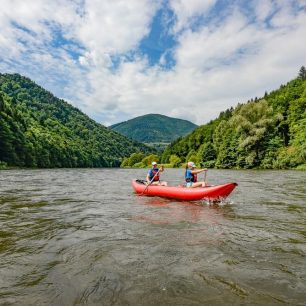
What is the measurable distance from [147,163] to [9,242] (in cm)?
10941

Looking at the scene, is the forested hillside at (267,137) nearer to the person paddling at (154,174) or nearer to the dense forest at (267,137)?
the dense forest at (267,137)

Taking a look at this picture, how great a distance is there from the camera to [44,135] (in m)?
81.5

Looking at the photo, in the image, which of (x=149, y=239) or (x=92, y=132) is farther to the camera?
(x=92, y=132)

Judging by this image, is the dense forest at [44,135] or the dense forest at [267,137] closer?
the dense forest at [267,137]

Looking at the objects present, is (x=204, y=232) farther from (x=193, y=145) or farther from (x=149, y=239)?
(x=193, y=145)

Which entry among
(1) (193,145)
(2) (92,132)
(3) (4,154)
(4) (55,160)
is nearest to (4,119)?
(3) (4,154)

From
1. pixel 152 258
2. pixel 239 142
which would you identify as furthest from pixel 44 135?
pixel 152 258

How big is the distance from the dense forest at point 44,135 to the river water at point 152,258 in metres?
53.3

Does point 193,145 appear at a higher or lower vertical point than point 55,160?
higher

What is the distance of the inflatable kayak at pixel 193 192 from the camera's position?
43.7 ft

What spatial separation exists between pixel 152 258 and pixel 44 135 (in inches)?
3168

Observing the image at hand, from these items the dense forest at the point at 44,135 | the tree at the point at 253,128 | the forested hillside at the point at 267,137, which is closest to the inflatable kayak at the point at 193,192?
the forested hillside at the point at 267,137

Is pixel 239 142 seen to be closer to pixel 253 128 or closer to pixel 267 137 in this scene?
pixel 253 128

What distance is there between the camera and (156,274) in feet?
18.0
